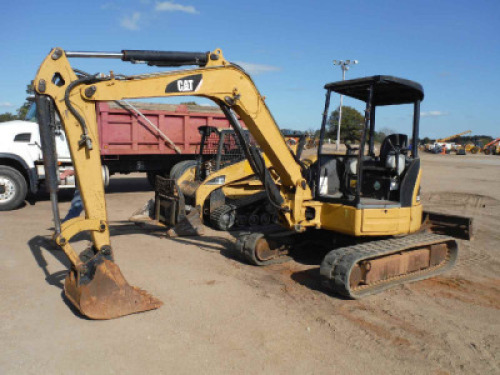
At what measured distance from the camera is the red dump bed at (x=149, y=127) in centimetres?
1234

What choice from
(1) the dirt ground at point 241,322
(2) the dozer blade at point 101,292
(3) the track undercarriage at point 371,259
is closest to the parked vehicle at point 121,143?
(1) the dirt ground at point 241,322

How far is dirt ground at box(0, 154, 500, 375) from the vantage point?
3830 mm

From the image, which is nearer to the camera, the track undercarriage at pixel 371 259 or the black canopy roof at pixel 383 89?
the track undercarriage at pixel 371 259

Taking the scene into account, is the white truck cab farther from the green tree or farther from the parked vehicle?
the green tree

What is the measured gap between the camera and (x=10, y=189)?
416 inches

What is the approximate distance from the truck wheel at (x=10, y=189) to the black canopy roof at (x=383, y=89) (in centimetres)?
796

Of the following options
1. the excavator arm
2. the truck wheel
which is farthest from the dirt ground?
the truck wheel

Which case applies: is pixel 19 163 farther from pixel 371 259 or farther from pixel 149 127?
pixel 371 259

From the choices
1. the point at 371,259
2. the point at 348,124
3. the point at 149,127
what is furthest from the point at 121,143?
the point at 371,259

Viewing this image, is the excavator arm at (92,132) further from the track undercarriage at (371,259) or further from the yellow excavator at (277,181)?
the track undercarriage at (371,259)

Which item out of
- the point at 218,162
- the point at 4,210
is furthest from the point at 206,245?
the point at 4,210

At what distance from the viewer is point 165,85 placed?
5.07m

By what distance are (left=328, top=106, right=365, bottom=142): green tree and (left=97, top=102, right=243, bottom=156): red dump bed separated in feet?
23.8

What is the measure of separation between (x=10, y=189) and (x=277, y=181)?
6953 millimetres
